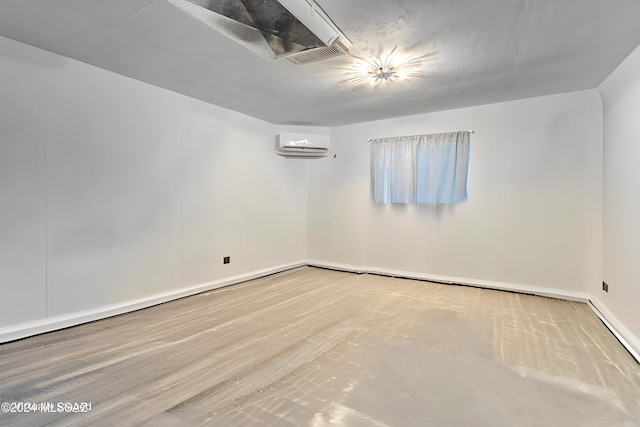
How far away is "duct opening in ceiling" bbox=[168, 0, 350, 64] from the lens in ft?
6.02

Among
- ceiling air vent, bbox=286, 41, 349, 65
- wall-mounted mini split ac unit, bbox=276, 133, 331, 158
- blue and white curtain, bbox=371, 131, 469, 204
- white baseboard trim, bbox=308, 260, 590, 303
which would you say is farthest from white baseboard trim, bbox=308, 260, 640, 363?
ceiling air vent, bbox=286, 41, 349, 65

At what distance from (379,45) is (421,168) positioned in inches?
91.1

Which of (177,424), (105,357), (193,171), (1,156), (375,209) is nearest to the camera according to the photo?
(177,424)

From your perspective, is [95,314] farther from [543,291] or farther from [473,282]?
[543,291]

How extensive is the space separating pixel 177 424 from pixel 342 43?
258 centimetres

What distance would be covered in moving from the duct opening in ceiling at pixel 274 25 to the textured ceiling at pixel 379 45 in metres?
0.11

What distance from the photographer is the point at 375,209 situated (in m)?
4.90

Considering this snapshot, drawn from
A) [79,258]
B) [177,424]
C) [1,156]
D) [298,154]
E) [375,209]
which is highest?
[298,154]

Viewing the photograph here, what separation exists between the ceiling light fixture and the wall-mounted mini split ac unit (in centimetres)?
179

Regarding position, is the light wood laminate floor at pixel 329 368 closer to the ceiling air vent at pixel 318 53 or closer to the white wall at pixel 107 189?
the white wall at pixel 107 189

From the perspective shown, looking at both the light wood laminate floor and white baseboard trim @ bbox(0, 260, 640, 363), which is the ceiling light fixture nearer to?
the light wood laminate floor

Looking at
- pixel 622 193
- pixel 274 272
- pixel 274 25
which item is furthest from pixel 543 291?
pixel 274 25

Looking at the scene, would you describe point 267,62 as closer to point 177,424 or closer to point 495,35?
point 495,35

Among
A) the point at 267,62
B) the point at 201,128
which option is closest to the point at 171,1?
the point at 267,62
